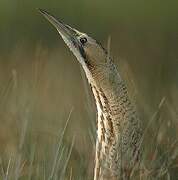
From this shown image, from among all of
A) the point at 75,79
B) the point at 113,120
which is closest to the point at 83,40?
the point at 113,120

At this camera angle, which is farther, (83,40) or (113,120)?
(83,40)

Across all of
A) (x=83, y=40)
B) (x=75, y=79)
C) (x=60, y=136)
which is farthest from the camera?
(x=75, y=79)

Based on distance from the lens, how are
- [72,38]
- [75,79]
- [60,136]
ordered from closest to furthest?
[60,136], [72,38], [75,79]

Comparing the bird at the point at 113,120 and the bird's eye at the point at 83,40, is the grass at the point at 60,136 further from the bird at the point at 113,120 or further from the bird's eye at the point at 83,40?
the bird's eye at the point at 83,40

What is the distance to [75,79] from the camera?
28.4ft

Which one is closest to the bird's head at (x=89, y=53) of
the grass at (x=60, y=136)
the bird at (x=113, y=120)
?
the bird at (x=113, y=120)

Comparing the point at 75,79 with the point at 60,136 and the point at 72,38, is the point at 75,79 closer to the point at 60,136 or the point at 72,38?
the point at 72,38

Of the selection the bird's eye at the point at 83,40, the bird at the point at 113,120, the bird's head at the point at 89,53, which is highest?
the bird's eye at the point at 83,40

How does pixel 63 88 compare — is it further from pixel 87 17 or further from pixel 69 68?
pixel 87 17

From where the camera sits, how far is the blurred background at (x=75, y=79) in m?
4.83

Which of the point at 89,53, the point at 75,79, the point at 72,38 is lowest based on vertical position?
the point at 89,53

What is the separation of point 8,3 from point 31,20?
0.96ft

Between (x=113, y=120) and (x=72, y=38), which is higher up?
(x=72, y=38)

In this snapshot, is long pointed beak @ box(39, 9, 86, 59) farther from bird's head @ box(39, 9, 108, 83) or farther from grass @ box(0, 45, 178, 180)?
grass @ box(0, 45, 178, 180)
